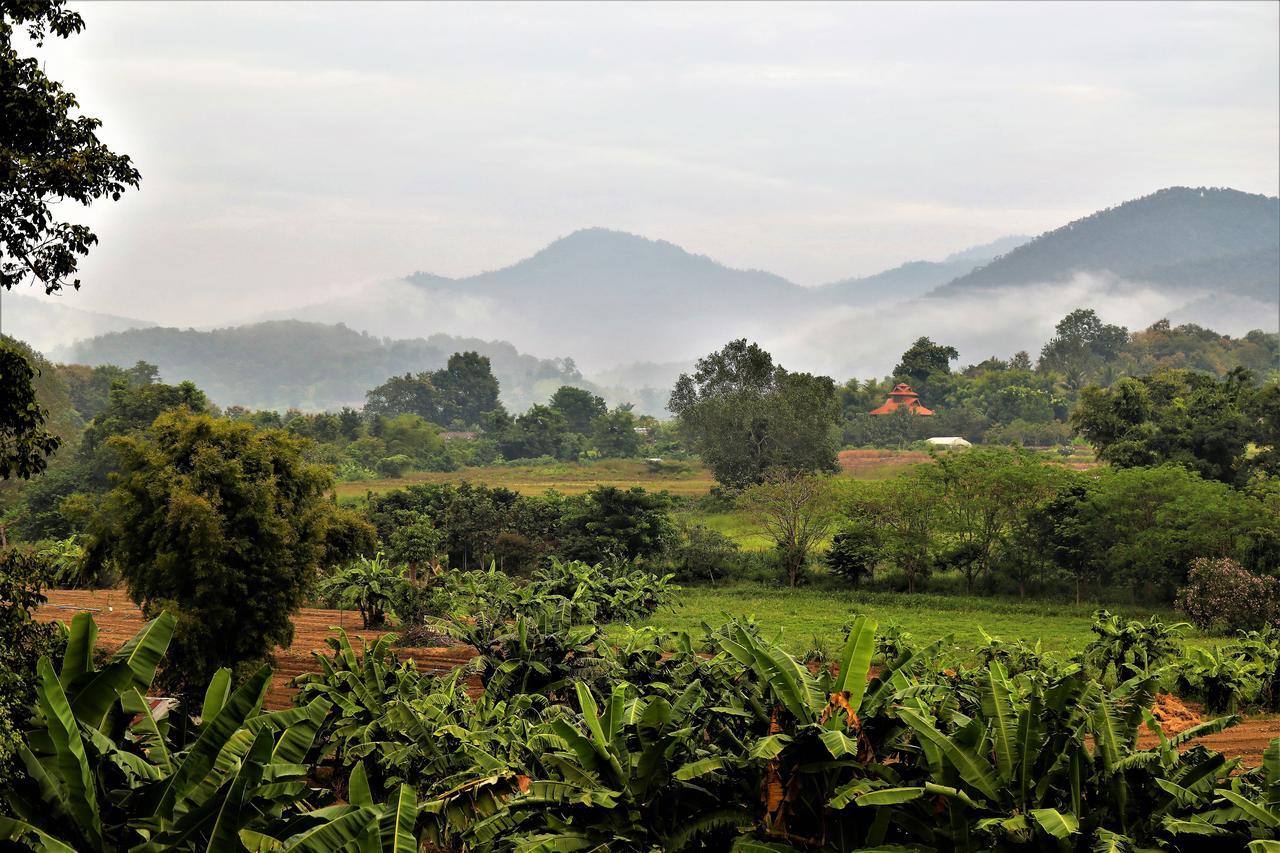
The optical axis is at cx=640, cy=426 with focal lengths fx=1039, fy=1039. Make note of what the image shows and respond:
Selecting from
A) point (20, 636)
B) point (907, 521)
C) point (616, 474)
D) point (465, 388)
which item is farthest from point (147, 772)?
point (465, 388)

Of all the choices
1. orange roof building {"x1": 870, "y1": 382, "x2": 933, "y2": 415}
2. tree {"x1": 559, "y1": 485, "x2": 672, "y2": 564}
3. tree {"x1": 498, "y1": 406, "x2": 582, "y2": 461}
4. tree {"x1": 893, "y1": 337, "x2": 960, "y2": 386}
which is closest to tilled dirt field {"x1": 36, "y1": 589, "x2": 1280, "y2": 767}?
tree {"x1": 559, "y1": 485, "x2": 672, "y2": 564}

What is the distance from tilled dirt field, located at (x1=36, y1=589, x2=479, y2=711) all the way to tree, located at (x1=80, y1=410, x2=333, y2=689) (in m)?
1.54

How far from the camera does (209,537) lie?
11844 mm

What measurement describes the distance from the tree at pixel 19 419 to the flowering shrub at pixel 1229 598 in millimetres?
19760

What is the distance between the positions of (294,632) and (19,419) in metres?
8.53

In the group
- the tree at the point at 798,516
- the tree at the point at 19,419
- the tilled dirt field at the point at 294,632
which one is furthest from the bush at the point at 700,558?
the tree at the point at 19,419

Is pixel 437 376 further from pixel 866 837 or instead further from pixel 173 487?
pixel 866 837

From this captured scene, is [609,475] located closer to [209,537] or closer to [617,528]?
[617,528]

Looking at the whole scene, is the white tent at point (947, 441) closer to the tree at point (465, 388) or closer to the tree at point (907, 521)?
the tree at point (907, 521)

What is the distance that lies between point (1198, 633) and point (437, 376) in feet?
250

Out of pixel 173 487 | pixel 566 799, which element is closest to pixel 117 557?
pixel 173 487

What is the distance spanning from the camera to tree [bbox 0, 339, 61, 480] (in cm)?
775

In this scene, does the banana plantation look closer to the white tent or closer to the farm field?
the farm field

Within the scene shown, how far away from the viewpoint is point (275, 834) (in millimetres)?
5215
